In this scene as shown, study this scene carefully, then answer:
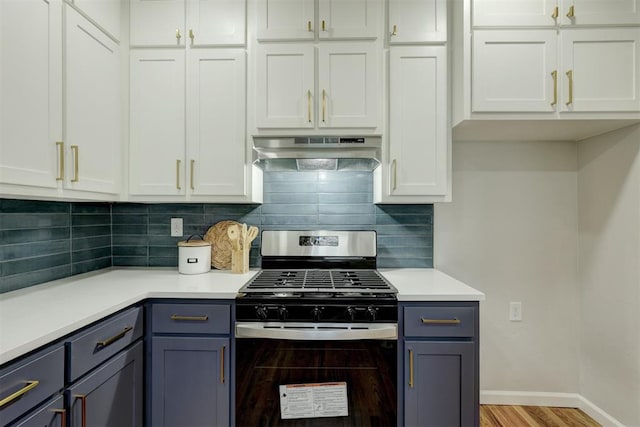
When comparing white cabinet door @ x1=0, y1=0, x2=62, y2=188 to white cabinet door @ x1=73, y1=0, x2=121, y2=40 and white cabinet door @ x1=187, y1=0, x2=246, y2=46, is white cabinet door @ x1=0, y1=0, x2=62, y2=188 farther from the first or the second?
white cabinet door @ x1=187, y1=0, x2=246, y2=46

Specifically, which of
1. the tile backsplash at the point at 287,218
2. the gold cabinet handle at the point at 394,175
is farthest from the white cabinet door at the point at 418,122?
the tile backsplash at the point at 287,218

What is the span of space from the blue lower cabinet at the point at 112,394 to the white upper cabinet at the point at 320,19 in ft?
5.68

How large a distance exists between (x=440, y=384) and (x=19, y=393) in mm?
1518

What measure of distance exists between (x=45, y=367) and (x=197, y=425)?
30.4 inches

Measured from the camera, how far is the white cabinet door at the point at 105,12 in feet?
5.25

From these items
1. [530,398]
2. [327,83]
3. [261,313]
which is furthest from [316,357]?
[530,398]

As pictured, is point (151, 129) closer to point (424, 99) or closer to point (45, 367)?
point (45, 367)

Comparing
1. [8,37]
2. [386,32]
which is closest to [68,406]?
[8,37]

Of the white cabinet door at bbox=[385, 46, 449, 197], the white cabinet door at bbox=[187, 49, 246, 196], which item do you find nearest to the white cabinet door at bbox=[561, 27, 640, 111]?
the white cabinet door at bbox=[385, 46, 449, 197]

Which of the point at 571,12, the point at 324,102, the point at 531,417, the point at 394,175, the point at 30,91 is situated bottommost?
the point at 531,417

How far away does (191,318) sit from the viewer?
1.56 meters

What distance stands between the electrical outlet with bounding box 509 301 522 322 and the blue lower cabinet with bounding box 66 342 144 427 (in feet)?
7.19

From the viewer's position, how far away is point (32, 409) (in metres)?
1.00

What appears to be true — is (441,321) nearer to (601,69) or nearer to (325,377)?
(325,377)
